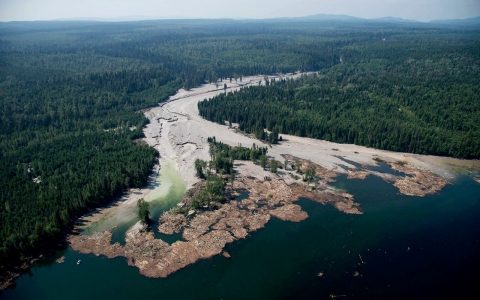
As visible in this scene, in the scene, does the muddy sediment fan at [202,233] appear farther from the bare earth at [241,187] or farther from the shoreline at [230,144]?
the shoreline at [230,144]

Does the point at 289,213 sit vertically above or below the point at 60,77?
below

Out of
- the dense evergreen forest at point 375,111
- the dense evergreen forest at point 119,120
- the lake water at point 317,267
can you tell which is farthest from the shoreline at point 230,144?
the lake water at point 317,267

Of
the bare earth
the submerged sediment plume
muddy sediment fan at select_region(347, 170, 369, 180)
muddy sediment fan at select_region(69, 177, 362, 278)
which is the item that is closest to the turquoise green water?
the bare earth

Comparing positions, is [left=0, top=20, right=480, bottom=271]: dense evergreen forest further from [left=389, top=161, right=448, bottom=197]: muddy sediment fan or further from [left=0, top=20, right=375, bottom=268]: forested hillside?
[left=389, top=161, right=448, bottom=197]: muddy sediment fan

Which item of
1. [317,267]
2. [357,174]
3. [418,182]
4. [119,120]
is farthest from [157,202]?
[418,182]

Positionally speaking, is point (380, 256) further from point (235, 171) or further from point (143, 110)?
point (143, 110)

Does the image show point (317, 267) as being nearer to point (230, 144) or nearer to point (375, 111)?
point (230, 144)

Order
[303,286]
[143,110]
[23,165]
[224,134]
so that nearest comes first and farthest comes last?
[303,286] < [23,165] < [224,134] < [143,110]

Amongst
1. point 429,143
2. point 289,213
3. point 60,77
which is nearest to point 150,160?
point 289,213
